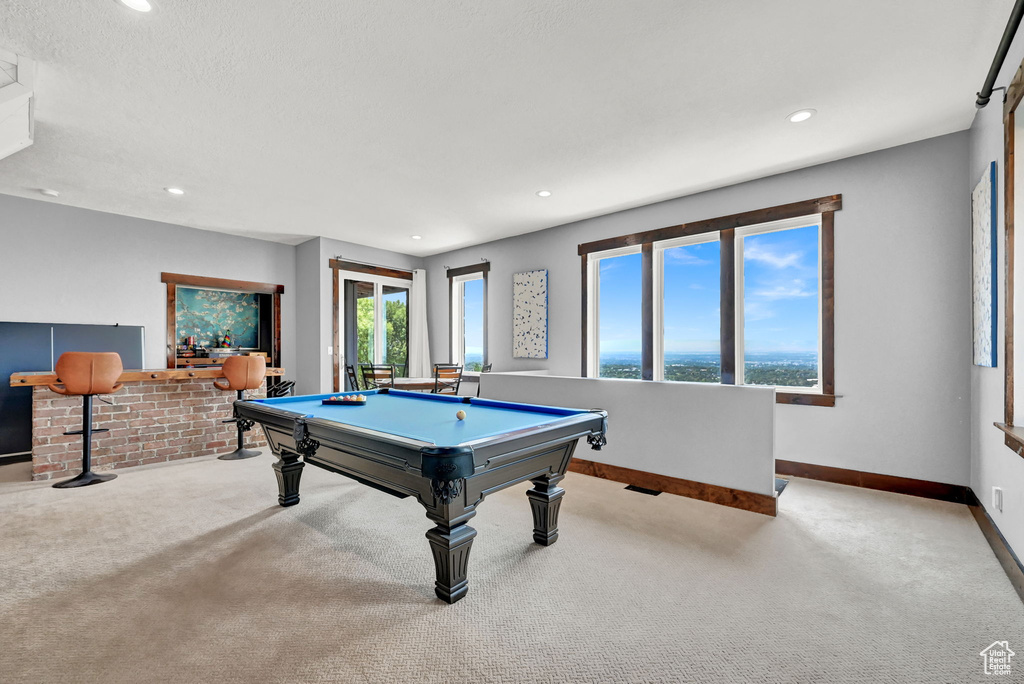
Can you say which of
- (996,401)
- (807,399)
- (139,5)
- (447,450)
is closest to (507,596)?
(447,450)

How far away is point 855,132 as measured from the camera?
3.22 m

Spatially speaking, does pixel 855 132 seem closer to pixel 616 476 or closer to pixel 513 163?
pixel 513 163

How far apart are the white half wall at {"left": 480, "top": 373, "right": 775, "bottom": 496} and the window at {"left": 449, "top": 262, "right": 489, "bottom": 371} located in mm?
2741

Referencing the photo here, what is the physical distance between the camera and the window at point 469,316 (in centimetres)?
665

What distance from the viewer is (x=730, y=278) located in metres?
4.28

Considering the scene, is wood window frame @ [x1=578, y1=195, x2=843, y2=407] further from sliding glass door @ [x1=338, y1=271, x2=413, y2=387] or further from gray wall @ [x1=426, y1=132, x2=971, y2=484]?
sliding glass door @ [x1=338, y1=271, x2=413, y2=387]

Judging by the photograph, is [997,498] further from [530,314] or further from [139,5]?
[139,5]

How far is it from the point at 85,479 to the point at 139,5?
3741 mm

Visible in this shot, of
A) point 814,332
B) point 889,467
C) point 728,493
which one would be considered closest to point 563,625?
point 728,493

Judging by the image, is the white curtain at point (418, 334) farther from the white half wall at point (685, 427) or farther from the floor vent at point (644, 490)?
the floor vent at point (644, 490)

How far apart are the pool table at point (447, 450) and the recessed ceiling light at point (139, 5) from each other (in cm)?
198

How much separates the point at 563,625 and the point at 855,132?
3753mm

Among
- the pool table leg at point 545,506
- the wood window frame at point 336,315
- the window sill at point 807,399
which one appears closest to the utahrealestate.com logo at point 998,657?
the pool table leg at point 545,506

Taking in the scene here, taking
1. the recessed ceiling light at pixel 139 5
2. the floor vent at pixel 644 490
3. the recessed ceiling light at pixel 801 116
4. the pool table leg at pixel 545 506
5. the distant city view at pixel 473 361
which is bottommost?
the floor vent at pixel 644 490
